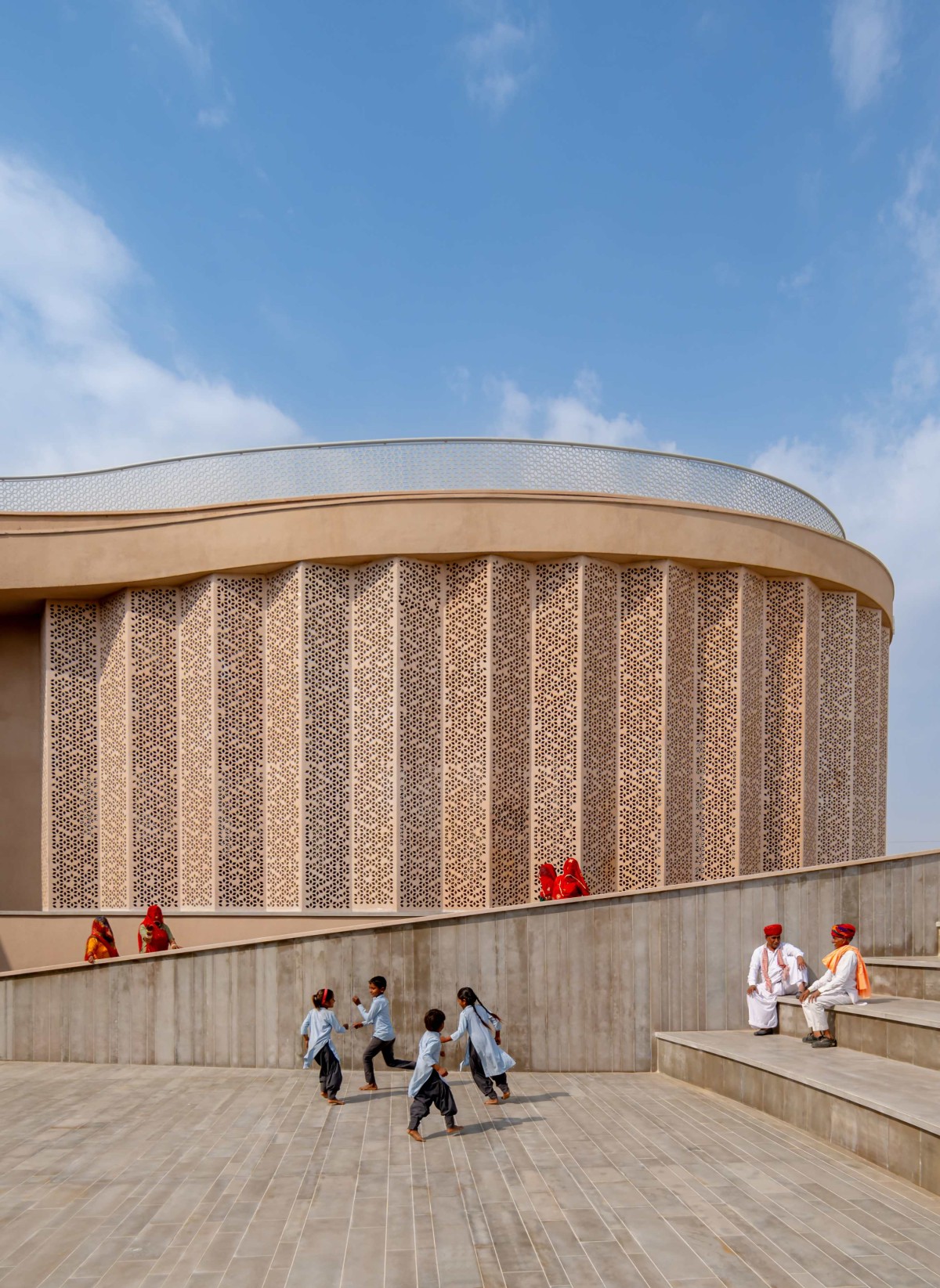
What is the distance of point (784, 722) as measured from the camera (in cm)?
1333

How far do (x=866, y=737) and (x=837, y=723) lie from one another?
1.05 metres

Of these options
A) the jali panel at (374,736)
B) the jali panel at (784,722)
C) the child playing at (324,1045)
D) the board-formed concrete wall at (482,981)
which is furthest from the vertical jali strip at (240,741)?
the jali panel at (784,722)

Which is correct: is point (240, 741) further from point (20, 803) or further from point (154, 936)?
point (20, 803)

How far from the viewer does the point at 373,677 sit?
12180 mm

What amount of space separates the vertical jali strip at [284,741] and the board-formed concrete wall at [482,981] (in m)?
2.69

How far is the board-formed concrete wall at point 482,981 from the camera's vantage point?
9.25 meters

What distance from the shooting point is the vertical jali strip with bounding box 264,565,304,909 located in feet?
39.8

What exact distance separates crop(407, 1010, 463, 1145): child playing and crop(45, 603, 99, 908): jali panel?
8100 millimetres

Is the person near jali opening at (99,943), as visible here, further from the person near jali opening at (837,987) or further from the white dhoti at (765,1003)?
the person near jali opening at (837,987)

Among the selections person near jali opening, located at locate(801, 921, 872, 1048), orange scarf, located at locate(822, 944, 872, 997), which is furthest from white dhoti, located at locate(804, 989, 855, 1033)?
orange scarf, located at locate(822, 944, 872, 997)

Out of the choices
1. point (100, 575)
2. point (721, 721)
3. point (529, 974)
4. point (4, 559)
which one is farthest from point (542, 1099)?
point (4, 559)

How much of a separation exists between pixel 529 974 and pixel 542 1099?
59.3 inches

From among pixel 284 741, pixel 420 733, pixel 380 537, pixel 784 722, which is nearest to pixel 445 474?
pixel 380 537

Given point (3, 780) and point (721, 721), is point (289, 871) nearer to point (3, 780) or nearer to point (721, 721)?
point (3, 780)
